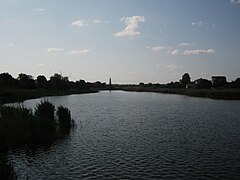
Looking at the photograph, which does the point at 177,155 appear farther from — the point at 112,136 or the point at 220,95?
the point at 220,95

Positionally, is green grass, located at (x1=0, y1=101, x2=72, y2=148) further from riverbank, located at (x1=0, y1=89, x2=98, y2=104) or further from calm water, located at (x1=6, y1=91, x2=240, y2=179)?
riverbank, located at (x1=0, y1=89, x2=98, y2=104)

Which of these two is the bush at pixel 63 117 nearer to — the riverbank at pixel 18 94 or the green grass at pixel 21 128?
the green grass at pixel 21 128

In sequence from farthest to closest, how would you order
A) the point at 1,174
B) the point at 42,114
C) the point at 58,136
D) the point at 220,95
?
the point at 220,95 < the point at 42,114 < the point at 58,136 < the point at 1,174

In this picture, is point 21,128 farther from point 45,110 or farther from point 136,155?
point 136,155

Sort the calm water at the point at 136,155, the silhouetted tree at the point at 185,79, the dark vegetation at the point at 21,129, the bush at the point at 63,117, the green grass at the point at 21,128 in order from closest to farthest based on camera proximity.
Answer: the calm water at the point at 136,155, the dark vegetation at the point at 21,129, the green grass at the point at 21,128, the bush at the point at 63,117, the silhouetted tree at the point at 185,79

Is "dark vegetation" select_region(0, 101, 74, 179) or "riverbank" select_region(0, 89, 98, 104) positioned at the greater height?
"riverbank" select_region(0, 89, 98, 104)

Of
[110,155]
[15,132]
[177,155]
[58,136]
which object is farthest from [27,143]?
[177,155]

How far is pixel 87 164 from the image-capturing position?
1512cm

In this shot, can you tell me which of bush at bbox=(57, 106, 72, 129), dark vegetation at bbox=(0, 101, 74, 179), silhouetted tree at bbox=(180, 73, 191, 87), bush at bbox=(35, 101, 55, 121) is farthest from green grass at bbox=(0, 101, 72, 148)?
silhouetted tree at bbox=(180, 73, 191, 87)

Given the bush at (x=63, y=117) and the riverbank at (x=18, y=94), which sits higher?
the riverbank at (x=18, y=94)

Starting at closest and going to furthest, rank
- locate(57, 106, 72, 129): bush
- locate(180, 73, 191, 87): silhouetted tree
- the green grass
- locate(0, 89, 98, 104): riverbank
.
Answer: the green grass
locate(57, 106, 72, 129): bush
locate(0, 89, 98, 104): riverbank
locate(180, 73, 191, 87): silhouetted tree

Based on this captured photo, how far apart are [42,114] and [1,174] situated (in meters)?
15.0

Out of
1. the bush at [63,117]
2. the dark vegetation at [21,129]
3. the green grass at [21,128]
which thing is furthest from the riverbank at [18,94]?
the dark vegetation at [21,129]

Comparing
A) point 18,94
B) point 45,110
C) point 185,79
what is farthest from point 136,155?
point 185,79
